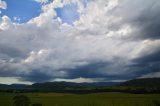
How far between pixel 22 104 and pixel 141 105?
5521cm

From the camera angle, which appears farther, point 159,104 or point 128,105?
point 128,105

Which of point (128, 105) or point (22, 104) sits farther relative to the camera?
point (128, 105)

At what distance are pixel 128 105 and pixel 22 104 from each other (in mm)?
49396

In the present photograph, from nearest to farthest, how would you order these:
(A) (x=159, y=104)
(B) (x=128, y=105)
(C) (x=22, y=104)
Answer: (C) (x=22, y=104) → (A) (x=159, y=104) → (B) (x=128, y=105)

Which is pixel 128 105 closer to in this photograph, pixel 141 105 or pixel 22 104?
pixel 141 105

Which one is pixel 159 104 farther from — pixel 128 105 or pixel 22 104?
pixel 22 104

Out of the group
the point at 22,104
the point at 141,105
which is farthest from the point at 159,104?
the point at 22,104

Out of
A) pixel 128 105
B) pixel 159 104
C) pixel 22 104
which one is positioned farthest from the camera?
pixel 128 105

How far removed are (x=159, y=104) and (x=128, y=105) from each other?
A: 680 inches

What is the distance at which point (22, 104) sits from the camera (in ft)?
274

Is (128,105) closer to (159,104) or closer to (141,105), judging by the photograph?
(141,105)

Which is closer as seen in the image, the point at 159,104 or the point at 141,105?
the point at 159,104

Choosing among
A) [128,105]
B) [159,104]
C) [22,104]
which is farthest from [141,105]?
[22,104]

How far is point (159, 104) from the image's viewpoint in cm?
9912
